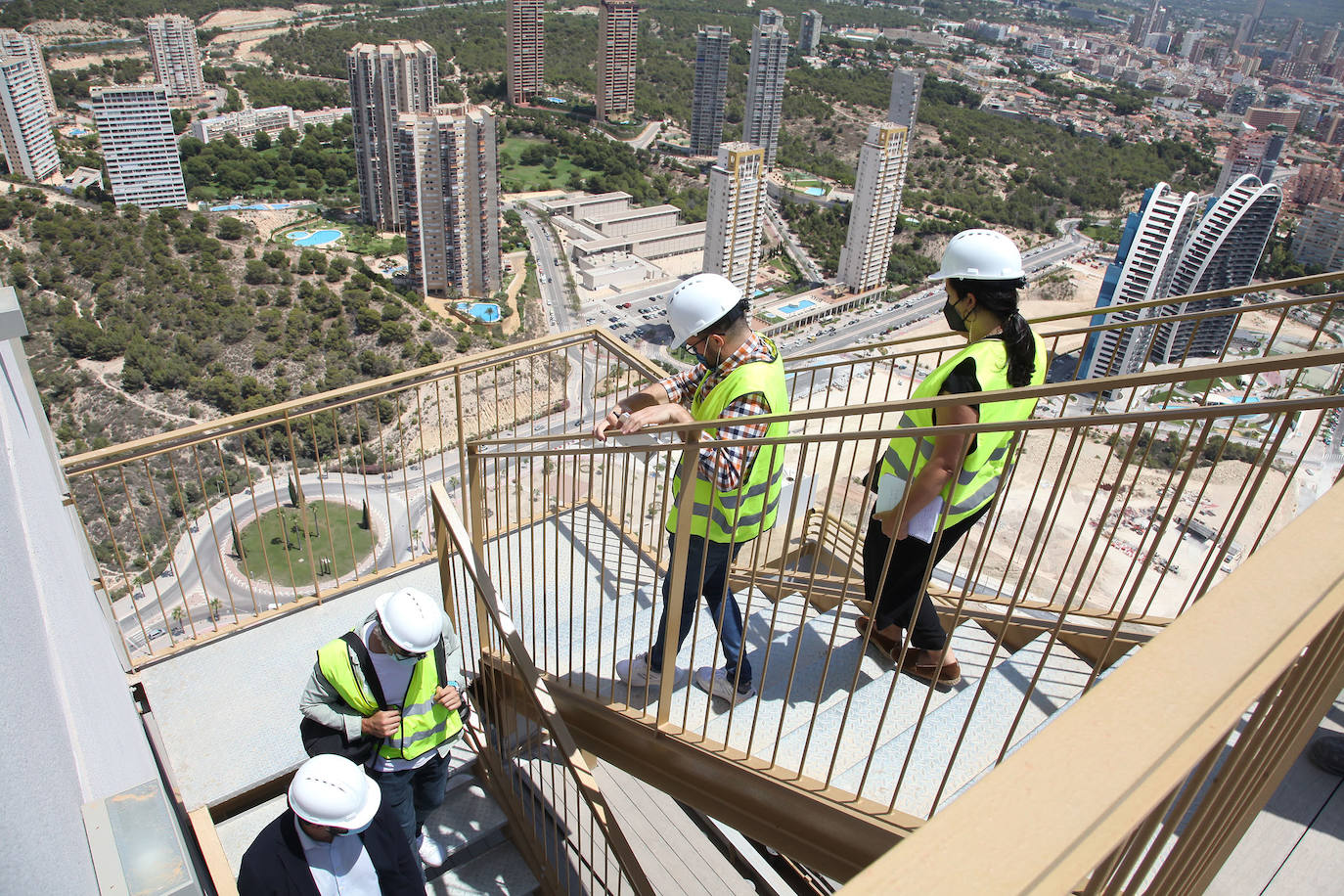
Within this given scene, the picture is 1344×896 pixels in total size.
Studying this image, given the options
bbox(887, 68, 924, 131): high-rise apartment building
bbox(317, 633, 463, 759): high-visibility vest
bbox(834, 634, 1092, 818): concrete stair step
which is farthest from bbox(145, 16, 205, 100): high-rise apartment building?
bbox(834, 634, 1092, 818): concrete stair step

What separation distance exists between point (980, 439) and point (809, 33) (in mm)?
102865

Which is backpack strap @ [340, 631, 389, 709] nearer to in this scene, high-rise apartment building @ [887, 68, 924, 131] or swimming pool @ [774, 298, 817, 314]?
swimming pool @ [774, 298, 817, 314]

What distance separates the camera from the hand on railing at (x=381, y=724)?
9.25 ft

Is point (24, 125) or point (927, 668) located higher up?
point (927, 668)

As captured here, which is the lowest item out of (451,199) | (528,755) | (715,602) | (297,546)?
(297,546)

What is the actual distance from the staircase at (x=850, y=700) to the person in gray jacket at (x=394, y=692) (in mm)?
373

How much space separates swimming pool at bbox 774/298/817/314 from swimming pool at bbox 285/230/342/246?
22893 mm

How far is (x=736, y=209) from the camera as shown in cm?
3922

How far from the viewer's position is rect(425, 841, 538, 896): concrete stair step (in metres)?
3.34

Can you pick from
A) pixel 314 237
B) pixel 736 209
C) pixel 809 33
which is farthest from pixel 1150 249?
pixel 809 33

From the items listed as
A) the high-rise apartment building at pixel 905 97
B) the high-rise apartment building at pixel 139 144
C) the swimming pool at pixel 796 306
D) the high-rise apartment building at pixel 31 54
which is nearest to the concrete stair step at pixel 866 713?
the swimming pool at pixel 796 306

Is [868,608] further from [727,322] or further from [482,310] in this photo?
[482,310]

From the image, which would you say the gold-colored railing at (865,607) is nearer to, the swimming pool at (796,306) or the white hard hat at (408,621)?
the white hard hat at (408,621)

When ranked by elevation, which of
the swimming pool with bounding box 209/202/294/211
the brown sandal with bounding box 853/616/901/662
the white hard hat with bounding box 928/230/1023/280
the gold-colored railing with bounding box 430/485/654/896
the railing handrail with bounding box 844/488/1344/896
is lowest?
the swimming pool with bounding box 209/202/294/211
